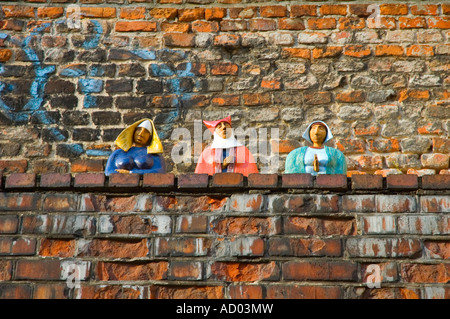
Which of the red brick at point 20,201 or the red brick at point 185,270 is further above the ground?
the red brick at point 20,201

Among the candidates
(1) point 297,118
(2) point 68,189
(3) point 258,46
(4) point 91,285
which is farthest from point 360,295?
(3) point 258,46

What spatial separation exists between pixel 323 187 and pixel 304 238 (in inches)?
10.8

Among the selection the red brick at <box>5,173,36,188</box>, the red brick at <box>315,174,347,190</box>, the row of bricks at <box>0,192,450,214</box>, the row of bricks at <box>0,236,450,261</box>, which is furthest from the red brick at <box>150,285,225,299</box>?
the red brick at <box>5,173,36,188</box>

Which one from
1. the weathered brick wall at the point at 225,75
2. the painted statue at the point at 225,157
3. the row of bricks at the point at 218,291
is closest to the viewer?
the row of bricks at the point at 218,291

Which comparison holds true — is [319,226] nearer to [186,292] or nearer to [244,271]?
[244,271]

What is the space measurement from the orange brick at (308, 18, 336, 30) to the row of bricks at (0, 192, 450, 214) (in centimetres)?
335

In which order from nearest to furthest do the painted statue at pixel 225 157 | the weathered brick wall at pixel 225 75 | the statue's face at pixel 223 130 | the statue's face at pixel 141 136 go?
the statue's face at pixel 141 136 < the painted statue at pixel 225 157 < the statue's face at pixel 223 130 < the weathered brick wall at pixel 225 75

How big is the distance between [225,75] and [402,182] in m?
3.16

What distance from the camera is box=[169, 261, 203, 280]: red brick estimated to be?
3.30 meters

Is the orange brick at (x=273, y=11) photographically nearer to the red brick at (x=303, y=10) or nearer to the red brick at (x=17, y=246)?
the red brick at (x=303, y=10)

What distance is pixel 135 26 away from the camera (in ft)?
21.3

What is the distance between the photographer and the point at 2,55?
6.43 meters

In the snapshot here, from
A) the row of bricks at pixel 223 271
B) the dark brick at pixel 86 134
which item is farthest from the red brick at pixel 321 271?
the dark brick at pixel 86 134

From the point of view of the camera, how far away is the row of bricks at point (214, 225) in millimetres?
3354
